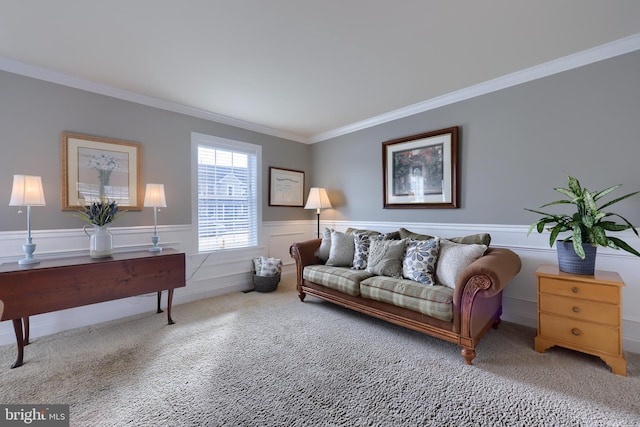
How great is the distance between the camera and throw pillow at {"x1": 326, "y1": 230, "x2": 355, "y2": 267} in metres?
3.17

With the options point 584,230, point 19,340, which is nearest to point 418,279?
point 584,230

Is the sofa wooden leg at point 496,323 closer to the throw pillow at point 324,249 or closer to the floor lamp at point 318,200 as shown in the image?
the throw pillow at point 324,249

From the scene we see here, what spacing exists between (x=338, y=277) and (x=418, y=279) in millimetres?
797

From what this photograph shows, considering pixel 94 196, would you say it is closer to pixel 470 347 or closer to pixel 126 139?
→ pixel 126 139

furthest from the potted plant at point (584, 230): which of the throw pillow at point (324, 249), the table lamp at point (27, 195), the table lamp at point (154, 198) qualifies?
the table lamp at point (27, 195)

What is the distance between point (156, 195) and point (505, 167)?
3606 mm

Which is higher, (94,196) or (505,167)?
(505,167)

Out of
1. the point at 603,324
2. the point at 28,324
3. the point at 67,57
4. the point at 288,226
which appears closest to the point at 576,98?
the point at 603,324

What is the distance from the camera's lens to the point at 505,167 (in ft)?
8.70

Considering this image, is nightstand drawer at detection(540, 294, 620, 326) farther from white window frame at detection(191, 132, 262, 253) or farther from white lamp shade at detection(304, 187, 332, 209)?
white window frame at detection(191, 132, 262, 253)

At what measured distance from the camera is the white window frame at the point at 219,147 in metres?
3.38

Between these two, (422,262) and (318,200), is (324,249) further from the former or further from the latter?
(422,262)

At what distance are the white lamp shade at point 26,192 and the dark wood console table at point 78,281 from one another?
495 millimetres

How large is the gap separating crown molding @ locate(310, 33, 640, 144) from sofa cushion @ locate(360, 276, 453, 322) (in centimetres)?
207
